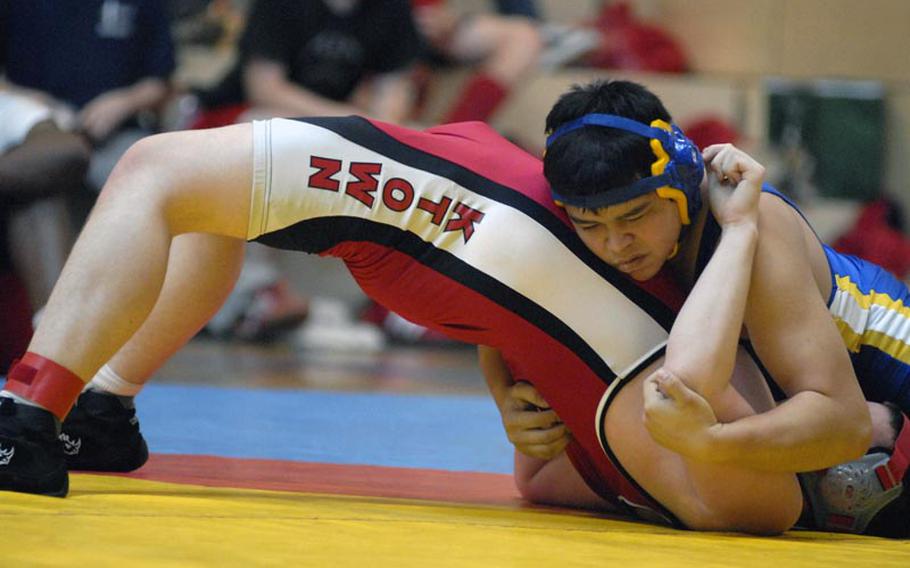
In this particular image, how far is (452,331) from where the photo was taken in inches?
98.7

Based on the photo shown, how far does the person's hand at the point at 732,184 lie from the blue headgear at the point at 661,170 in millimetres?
43

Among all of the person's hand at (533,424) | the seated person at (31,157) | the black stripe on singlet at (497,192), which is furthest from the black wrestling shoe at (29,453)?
the seated person at (31,157)

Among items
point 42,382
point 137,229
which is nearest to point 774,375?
point 137,229

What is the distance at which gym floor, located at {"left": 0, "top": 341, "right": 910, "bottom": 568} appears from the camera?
180 cm

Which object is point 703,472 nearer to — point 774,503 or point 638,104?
point 774,503

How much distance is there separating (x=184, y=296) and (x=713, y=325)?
38.8 inches

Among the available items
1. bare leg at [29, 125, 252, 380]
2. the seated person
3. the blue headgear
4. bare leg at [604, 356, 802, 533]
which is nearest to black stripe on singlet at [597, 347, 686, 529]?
bare leg at [604, 356, 802, 533]

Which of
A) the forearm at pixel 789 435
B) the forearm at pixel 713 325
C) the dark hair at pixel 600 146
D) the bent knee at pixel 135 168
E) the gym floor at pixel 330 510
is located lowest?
the gym floor at pixel 330 510

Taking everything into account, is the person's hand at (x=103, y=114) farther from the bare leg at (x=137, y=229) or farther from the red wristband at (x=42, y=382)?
the red wristband at (x=42, y=382)

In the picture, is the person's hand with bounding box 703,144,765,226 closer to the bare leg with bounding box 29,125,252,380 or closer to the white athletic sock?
the bare leg with bounding box 29,125,252,380

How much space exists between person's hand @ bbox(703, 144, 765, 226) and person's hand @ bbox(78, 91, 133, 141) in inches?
161

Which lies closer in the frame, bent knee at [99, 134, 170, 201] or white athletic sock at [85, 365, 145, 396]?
bent knee at [99, 134, 170, 201]

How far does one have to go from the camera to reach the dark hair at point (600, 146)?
2.26 metres

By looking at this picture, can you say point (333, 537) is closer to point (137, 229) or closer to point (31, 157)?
point (137, 229)
